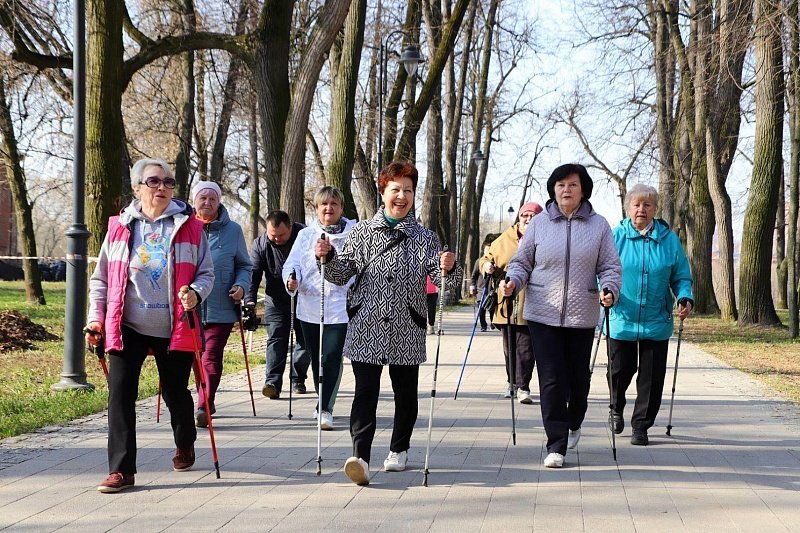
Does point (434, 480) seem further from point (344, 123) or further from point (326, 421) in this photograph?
point (344, 123)

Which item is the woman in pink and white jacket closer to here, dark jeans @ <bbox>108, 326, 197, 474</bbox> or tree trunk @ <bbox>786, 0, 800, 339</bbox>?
dark jeans @ <bbox>108, 326, 197, 474</bbox>

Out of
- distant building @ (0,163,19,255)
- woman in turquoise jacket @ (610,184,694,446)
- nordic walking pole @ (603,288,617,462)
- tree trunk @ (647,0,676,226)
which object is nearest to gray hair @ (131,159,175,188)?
nordic walking pole @ (603,288,617,462)

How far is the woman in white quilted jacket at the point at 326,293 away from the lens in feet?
28.3

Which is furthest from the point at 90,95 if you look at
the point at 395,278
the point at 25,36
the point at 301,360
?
the point at 395,278

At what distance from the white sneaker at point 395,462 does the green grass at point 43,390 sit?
300 centimetres

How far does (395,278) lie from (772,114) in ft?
55.4

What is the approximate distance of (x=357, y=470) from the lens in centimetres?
631

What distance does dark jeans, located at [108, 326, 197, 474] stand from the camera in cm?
618

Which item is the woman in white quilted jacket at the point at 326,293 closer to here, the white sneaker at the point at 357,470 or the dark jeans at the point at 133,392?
the dark jeans at the point at 133,392

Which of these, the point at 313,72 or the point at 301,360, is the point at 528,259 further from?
the point at 313,72

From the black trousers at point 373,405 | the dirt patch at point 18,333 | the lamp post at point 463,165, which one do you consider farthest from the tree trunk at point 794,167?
the lamp post at point 463,165

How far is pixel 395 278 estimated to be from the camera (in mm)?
6668

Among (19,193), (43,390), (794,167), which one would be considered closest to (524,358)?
(43,390)

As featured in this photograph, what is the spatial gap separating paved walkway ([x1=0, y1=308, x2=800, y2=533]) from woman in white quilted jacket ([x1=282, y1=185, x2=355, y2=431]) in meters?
0.45
